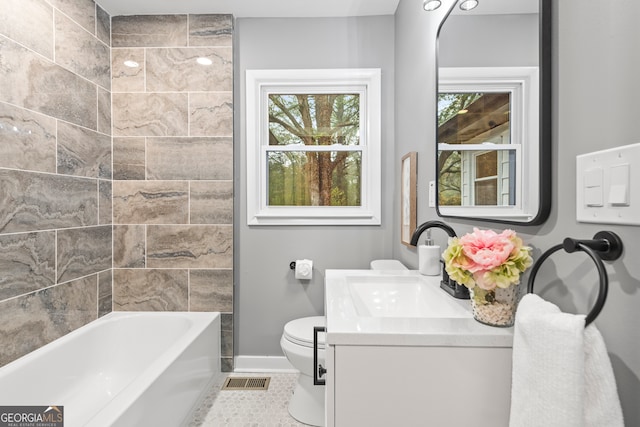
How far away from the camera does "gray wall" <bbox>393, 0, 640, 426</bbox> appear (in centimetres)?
57

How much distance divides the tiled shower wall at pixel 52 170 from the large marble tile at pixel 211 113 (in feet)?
1.94

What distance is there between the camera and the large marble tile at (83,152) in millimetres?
1837

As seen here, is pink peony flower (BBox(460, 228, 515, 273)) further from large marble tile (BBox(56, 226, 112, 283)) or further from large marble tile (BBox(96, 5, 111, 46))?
large marble tile (BBox(96, 5, 111, 46))

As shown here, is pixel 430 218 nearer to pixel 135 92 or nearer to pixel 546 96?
pixel 546 96

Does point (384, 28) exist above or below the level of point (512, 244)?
above

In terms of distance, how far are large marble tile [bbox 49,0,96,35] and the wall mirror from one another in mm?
2069

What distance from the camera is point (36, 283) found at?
1667mm

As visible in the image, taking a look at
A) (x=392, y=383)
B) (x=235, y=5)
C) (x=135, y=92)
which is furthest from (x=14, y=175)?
(x=392, y=383)

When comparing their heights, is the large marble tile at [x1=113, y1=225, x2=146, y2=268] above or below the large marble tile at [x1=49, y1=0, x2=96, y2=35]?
below

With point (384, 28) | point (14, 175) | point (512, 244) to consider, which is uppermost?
point (384, 28)

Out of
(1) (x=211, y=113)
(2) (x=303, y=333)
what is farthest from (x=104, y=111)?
(2) (x=303, y=333)

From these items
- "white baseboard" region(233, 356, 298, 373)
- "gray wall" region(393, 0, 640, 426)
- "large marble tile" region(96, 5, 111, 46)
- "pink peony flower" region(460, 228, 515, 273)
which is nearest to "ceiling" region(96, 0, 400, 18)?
"large marble tile" region(96, 5, 111, 46)

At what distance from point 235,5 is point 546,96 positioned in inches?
81.5

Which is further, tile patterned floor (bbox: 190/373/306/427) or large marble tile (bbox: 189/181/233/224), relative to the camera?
large marble tile (bbox: 189/181/233/224)
